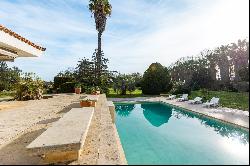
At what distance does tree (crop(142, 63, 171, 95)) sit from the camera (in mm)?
36969

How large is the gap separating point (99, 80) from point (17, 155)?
29.0m

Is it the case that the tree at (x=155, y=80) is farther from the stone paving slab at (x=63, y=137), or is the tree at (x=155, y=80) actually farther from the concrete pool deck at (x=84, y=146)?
the stone paving slab at (x=63, y=137)

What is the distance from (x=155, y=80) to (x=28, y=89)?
18.2 metres

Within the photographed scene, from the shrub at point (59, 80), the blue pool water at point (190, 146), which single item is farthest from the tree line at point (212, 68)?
the shrub at point (59, 80)

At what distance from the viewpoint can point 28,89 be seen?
22.9m

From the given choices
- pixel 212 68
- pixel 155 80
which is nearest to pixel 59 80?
pixel 155 80

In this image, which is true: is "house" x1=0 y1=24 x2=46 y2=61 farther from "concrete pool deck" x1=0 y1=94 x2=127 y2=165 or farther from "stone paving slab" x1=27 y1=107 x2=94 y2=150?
"stone paving slab" x1=27 y1=107 x2=94 y2=150

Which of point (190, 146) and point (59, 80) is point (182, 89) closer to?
point (59, 80)

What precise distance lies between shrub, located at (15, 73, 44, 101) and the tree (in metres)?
16.4

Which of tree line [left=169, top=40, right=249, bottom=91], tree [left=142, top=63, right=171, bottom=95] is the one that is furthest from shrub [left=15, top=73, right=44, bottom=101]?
tree line [left=169, top=40, right=249, bottom=91]

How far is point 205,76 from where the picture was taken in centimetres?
3381

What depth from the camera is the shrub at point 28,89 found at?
2266 cm

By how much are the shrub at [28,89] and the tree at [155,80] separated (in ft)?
53.9

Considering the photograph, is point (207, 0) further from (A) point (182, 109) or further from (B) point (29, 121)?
(A) point (182, 109)
